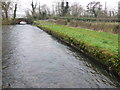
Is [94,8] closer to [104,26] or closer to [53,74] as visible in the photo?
[104,26]

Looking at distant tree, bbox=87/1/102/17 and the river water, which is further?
distant tree, bbox=87/1/102/17

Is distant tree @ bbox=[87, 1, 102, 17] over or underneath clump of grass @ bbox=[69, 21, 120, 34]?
over

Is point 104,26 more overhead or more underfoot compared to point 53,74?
more overhead

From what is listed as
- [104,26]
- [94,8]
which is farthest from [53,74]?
[94,8]

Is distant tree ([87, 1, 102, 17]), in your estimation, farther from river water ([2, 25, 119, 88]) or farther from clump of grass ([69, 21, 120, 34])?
river water ([2, 25, 119, 88])

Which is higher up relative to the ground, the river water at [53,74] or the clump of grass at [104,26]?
the clump of grass at [104,26]

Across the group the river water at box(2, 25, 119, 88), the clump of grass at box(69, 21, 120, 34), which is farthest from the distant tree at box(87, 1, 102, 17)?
the river water at box(2, 25, 119, 88)

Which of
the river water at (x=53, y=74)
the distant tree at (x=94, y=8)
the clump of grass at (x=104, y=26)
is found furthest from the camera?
the distant tree at (x=94, y=8)

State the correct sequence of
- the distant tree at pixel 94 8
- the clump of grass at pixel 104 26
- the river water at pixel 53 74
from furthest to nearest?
the distant tree at pixel 94 8 → the clump of grass at pixel 104 26 → the river water at pixel 53 74

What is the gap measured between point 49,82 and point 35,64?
2.39 m

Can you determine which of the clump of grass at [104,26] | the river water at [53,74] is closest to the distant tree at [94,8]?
the clump of grass at [104,26]

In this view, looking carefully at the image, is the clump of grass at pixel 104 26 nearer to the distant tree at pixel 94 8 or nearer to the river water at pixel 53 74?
the river water at pixel 53 74

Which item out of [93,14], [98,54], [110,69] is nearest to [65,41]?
[98,54]

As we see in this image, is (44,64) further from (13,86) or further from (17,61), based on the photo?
(13,86)
